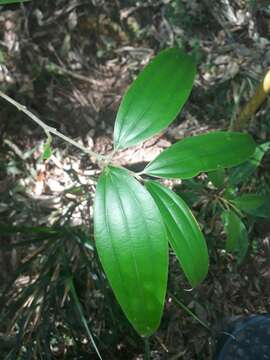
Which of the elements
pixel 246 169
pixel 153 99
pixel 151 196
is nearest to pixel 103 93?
pixel 246 169

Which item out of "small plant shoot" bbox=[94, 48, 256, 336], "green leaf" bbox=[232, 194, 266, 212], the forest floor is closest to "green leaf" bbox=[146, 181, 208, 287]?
"small plant shoot" bbox=[94, 48, 256, 336]

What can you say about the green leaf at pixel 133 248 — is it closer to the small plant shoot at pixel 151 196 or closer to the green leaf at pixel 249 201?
the small plant shoot at pixel 151 196

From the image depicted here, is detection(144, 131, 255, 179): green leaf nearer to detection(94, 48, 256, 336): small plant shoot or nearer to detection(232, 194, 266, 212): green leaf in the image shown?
detection(94, 48, 256, 336): small plant shoot

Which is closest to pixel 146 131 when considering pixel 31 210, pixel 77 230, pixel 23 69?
pixel 77 230

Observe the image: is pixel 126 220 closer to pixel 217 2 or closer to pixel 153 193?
pixel 153 193

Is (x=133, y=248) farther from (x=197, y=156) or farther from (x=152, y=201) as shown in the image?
(x=197, y=156)

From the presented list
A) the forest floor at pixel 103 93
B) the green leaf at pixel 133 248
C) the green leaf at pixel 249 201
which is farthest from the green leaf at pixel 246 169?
the green leaf at pixel 133 248
